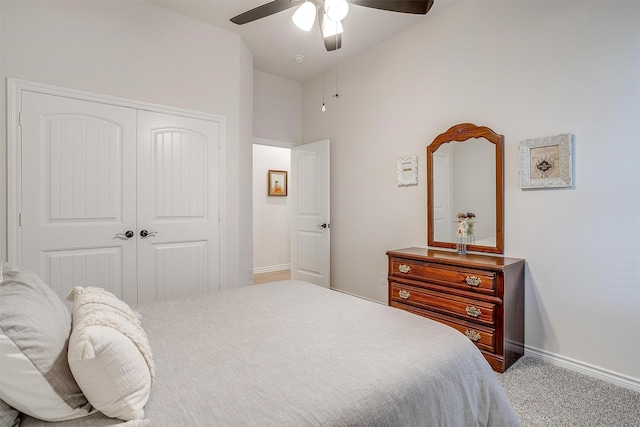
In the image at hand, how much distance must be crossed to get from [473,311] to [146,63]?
11.5ft

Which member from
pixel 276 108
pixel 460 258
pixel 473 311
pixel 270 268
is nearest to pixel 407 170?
pixel 460 258

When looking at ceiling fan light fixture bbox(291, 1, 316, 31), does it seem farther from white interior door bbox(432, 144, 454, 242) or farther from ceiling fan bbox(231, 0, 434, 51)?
white interior door bbox(432, 144, 454, 242)

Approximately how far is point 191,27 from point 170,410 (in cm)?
340

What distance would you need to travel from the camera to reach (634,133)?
6.70 ft

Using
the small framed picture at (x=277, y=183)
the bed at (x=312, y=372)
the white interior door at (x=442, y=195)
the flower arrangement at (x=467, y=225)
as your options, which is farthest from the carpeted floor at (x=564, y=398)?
the small framed picture at (x=277, y=183)

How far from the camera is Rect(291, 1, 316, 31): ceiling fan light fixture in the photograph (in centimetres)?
191

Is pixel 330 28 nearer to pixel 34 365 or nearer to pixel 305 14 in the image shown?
pixel 305 14

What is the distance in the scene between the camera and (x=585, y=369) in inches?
87.5

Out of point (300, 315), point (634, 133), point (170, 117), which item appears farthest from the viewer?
point (170, 117)

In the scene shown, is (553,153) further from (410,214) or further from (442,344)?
(442,344)

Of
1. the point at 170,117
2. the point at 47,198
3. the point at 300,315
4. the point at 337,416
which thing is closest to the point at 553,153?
the point at 300,315

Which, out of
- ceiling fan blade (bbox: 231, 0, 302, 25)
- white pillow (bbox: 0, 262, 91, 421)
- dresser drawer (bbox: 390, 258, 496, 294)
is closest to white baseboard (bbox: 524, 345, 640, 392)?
dresser drawer (bbox: 390, 258, 496, 294)

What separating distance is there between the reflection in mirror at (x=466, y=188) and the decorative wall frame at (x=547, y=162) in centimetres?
25

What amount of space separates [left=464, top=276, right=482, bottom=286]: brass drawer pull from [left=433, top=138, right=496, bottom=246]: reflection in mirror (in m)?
0.50
